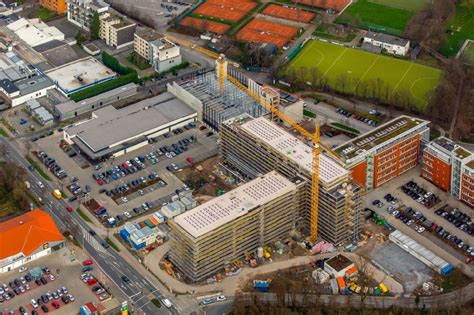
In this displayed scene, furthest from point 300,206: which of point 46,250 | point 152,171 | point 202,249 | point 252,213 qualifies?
point 46,250

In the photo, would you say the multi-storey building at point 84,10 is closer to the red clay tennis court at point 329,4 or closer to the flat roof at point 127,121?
the flat roof at point 127,121

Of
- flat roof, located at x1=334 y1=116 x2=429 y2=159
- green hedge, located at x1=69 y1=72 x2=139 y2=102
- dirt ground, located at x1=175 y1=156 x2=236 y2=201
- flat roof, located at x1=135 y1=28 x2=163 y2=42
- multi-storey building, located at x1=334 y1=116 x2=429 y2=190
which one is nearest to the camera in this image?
multi-storey building, located at x1=334 y1=116 x2=429 y2=190

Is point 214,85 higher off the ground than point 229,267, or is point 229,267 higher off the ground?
point 214,85

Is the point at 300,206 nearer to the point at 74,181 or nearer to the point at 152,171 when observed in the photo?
the point at 152,171

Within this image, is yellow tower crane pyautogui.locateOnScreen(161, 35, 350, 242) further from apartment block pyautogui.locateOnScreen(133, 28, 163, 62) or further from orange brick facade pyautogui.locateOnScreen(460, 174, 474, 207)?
orange brick facade pyautogui.locateOnScreen(460, 174, 474, 207)

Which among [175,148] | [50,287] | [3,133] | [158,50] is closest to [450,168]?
[175,148]

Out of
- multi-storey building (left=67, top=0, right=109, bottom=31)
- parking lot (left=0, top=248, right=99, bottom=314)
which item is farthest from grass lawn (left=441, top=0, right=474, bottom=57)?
parking lot (left=0, top=248, right=99, bottom=314)

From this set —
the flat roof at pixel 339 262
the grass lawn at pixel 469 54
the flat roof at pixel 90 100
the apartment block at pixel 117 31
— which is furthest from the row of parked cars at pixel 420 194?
the apartment block at pixel 117 31
